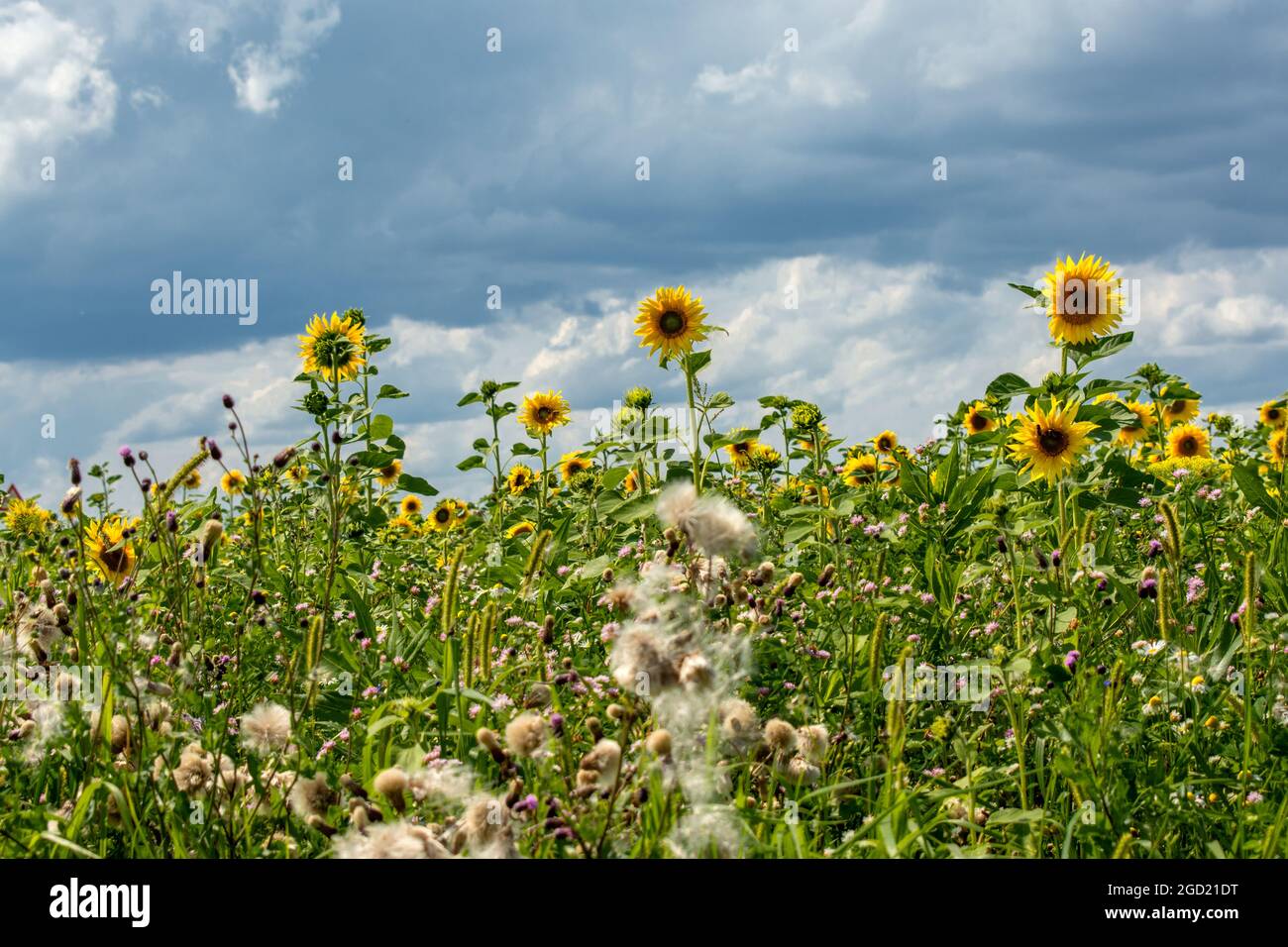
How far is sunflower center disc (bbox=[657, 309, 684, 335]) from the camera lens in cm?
557

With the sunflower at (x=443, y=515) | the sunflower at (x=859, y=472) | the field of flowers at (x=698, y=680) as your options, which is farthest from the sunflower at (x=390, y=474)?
the sunflower at (x=859, y=472)

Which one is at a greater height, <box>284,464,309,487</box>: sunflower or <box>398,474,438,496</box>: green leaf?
<box>284,464,309,487</box>: sunflower

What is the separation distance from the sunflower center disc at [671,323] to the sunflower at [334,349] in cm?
212

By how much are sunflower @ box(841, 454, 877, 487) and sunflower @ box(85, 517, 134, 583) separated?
389 cm

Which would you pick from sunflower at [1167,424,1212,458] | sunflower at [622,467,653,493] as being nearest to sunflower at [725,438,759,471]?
sunflower at [622,467,653,493]

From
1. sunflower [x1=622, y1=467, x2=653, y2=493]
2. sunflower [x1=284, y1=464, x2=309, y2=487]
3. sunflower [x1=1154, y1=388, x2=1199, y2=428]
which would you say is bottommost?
sunflower [x1=622, y1=467, x2=653, y2=493]

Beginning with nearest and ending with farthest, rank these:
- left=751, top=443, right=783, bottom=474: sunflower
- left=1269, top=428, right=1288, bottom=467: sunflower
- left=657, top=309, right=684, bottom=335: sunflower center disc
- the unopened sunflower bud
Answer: the unopened sunflower bud < left=657, top=309, right=684, bottom=335: sunflower center disc < left=751, top=443, right=783, bottom=474: sunflower < left=1269, top=428, right=1288, bottom=467: sunflower

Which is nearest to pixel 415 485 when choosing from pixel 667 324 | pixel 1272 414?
pixel 667 324

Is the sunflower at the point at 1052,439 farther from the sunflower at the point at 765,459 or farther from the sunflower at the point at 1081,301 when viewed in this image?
the sunflower at the point at 765,459

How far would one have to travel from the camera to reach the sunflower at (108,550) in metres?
4.69

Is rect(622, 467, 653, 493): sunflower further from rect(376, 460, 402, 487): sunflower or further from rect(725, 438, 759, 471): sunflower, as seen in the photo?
rect(376, 460, 402, 487): sunflower
